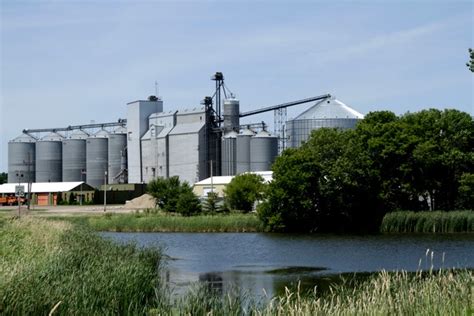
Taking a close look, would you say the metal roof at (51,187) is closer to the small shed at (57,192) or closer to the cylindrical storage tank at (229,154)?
the small shed at (57,192)

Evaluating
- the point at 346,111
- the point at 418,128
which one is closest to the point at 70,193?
the point at 346,111

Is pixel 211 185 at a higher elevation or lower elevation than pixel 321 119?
lower

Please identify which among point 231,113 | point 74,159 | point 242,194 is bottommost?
point 242,194

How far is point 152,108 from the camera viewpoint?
104m

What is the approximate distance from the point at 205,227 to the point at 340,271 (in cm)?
2851

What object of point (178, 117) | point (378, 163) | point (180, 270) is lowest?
point (180, 270)

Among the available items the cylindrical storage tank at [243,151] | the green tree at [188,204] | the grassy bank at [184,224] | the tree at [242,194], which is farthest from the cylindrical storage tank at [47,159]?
the grassy bank at [184,224]

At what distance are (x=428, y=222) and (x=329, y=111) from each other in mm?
41476

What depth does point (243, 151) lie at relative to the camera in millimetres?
96062

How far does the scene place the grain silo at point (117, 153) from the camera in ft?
357

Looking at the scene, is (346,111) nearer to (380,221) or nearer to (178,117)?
(178,117)

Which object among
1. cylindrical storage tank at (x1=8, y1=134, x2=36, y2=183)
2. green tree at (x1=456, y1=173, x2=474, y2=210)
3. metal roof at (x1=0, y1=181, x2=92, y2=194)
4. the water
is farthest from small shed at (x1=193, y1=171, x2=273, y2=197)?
cylindrical storage tank at (x1=8, y1=134, x2=36, y2=183)

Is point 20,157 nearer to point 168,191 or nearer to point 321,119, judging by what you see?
point 321,119

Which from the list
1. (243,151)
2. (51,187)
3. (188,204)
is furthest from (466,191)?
(51,187)
